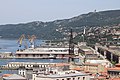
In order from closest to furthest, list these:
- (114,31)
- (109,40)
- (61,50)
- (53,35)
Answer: (61,50)
(109,40)
(114,31)
(53,35)

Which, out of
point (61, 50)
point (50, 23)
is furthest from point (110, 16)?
point (61, 50)

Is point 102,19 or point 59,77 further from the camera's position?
point 102,19

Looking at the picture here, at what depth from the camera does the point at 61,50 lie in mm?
76062

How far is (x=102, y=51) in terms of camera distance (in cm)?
7119

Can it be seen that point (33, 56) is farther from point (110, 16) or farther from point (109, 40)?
point (110, 16)

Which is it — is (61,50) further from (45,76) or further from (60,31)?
(60,31)

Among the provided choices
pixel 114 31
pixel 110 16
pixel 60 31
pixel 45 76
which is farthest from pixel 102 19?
pixel 45 76

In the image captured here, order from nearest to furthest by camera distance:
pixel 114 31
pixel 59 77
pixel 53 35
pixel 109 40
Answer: pixel 59 77, pixel 109 40, pixel 114 31, pixel 53 35

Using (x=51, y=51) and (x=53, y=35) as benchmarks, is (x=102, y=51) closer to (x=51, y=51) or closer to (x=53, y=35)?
(x=51, y=51)

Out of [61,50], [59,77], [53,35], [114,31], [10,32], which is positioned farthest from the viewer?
[10,32]

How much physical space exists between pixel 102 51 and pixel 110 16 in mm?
93403

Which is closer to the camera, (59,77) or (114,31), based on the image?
(59,77)

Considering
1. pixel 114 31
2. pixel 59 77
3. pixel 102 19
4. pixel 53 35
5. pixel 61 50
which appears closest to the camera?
pixel 59 77

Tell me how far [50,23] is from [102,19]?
3148 centimetres
